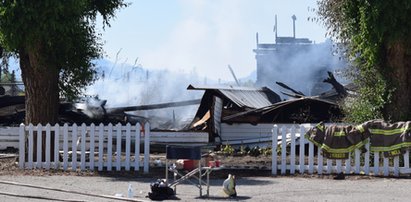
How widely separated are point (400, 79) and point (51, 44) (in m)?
7.64

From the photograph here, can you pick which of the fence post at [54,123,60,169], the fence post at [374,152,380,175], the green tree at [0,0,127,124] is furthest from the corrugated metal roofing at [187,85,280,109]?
the fence post at [374,152,380,175]

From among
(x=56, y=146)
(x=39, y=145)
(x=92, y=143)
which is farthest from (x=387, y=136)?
(x=39, y=145)

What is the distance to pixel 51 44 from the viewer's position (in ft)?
52.9

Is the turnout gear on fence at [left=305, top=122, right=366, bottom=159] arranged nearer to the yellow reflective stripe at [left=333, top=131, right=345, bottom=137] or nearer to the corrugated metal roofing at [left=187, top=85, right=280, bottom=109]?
the yellow reflective stripe at [left=333, top=131, right=345, bottom=137]

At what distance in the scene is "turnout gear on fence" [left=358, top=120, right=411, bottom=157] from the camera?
47.0 feet

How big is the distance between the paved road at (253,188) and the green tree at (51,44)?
2.63 meters

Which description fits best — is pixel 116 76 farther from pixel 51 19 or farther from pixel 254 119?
pixel 51 19

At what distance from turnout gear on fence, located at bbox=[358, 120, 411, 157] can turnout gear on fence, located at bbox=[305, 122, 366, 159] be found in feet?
0.62

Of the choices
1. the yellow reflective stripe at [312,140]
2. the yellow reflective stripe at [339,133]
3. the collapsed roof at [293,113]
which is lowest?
the yellow reflective stripe at [312,140]

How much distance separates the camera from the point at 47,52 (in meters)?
16.3

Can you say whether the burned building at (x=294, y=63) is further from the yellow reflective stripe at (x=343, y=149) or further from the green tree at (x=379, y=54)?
the yellow reflective stripe at (x=343, y=149)

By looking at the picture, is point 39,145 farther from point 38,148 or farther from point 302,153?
point 302,153

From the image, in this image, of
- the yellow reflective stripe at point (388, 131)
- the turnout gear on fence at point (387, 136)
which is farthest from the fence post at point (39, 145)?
the yellow reflective stripe at point (388, 131)

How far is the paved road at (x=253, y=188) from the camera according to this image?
448 inches
